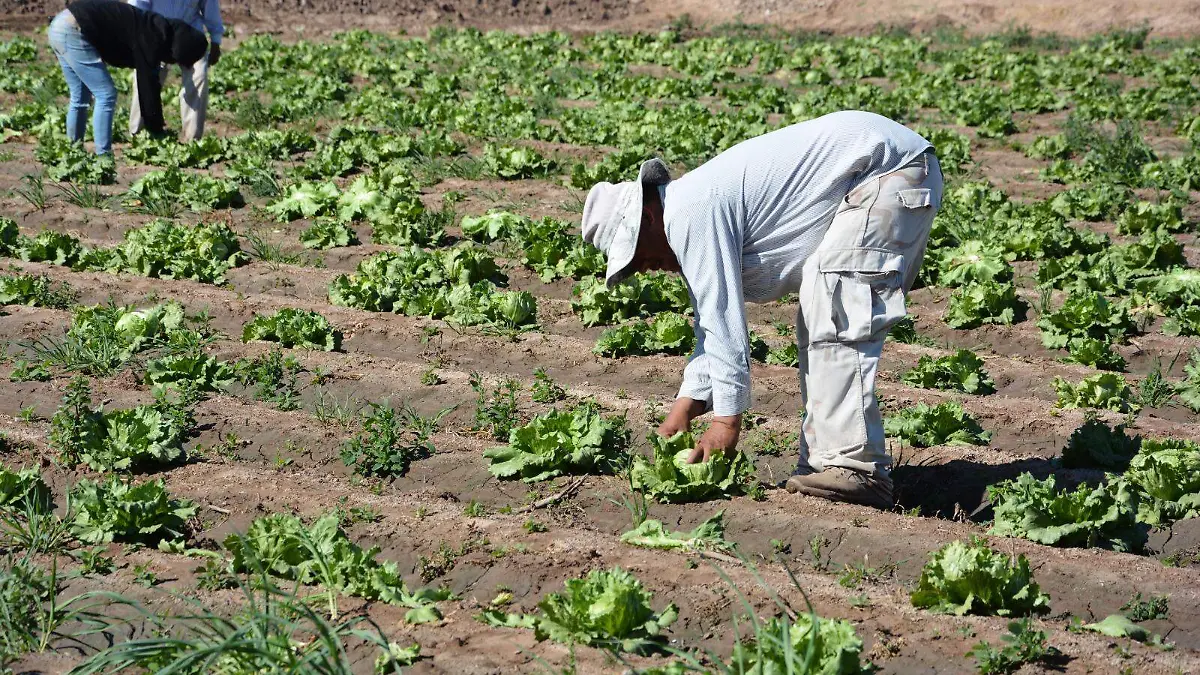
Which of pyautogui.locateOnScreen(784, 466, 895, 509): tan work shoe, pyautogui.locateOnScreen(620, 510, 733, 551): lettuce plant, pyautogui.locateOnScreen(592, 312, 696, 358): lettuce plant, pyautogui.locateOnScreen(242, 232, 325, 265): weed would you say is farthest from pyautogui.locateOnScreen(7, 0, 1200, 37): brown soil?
pyautogui.locateOnScreen(620, 510, 733, 551): lettuce plant

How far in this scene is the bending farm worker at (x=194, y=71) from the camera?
1107 centimetres

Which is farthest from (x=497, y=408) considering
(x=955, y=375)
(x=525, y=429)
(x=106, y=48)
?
(x=106, y=48)

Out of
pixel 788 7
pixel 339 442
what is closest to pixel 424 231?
pixel 339 442

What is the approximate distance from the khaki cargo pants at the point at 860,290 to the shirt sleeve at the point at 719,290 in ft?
1.10

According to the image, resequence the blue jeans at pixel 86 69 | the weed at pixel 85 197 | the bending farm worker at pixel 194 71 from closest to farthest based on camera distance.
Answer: the weed at pixel 85 197 → the blue jeans at pixel 86 69 → the bending farm worker at pixel 194 71

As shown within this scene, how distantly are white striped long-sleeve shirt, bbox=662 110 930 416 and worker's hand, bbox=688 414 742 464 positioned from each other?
6 cm

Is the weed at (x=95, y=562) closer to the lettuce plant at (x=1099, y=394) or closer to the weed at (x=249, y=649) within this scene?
the weed at (x=249, y=649)

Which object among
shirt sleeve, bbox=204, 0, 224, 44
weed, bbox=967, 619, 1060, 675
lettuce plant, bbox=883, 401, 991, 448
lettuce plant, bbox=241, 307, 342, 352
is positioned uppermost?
shirt sleeve, bbox=204, 0, 224, 44

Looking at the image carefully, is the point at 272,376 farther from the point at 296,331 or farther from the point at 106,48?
the point at 106,48

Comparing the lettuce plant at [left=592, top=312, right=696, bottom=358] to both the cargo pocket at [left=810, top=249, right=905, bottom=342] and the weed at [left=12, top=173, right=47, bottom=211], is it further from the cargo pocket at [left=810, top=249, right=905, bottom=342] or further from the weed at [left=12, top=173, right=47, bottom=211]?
the weed at [left=12, top=173, right=47, bottom=211]

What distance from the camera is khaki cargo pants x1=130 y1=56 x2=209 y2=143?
38.5 feet

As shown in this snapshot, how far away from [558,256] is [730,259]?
12.9 ft

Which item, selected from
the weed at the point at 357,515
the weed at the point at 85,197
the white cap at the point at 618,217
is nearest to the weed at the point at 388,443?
the weed at the point at 357,515

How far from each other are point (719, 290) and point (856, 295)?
0.54 m
